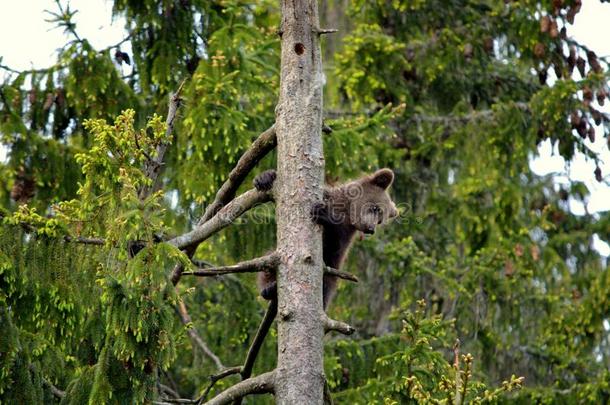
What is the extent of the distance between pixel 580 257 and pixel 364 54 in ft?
14.0

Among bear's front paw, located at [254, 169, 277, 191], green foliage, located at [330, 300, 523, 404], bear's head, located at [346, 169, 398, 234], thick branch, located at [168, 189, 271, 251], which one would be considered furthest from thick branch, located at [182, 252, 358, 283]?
bear's head, located at [346, 169, 398, 234]

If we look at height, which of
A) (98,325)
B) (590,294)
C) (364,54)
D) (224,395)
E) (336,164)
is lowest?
(224,395)

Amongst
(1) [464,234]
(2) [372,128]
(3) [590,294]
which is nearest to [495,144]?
(1) [464,234]

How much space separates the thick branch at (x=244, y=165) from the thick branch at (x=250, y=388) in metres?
1.13

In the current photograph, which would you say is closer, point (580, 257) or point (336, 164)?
point (336, 164)

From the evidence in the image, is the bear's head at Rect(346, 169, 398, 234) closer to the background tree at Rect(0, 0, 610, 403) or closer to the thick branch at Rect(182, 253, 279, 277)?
the background tree at Rect(0, 0, 610, 403)

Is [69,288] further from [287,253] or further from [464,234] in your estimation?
[464,234]

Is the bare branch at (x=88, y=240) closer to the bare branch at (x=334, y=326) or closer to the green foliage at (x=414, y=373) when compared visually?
the bare branch at (x=334, y=326)

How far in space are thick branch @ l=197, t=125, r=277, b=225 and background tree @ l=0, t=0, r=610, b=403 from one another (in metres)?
0.43

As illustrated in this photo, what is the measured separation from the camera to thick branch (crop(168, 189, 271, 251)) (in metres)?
5.76

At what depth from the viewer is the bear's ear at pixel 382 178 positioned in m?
8.18

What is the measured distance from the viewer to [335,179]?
9258mm

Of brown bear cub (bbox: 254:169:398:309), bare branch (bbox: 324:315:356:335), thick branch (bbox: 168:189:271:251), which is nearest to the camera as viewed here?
bare branch (bbox: 324:315:356:335)

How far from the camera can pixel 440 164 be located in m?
15.1
